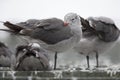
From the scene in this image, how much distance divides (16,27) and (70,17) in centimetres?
85

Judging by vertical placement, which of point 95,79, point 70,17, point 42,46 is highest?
point 70,17

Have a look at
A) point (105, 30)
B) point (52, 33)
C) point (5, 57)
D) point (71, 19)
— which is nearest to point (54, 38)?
point (52, 33)

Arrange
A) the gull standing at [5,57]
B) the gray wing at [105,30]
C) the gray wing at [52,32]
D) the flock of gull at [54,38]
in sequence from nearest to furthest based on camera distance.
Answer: the flock of gull at [54,38], the gray wing at [52,32], the gull standing at [5,57], the gray wing at [105,30]

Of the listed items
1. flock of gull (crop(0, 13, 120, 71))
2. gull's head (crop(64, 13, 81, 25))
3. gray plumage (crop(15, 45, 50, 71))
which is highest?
gull's head (crop(64, 13, 81, 25))

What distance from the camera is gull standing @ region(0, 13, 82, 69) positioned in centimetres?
609

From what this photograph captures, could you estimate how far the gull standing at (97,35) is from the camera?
673 centimetres

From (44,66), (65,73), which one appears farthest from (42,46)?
(65,73)

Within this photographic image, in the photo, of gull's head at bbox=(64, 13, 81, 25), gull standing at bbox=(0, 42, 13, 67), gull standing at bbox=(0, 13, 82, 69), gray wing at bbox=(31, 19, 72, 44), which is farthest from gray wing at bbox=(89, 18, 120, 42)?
gull standing at bbox=(0, 42, 13, 67)

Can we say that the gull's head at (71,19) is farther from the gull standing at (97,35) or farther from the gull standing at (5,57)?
the gull standing at (5,57)

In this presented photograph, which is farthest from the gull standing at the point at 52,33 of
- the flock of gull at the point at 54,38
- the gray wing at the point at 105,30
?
the gray wing at the point at 105,30

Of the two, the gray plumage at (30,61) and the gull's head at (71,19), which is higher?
the gull's head at (71,19)

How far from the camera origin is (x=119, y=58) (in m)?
8.75

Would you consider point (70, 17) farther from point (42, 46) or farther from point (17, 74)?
point (17, 74)

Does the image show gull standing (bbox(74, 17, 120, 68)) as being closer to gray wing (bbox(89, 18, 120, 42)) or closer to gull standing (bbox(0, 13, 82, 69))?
gray wing (bbox(89, 18, 120, 42))
